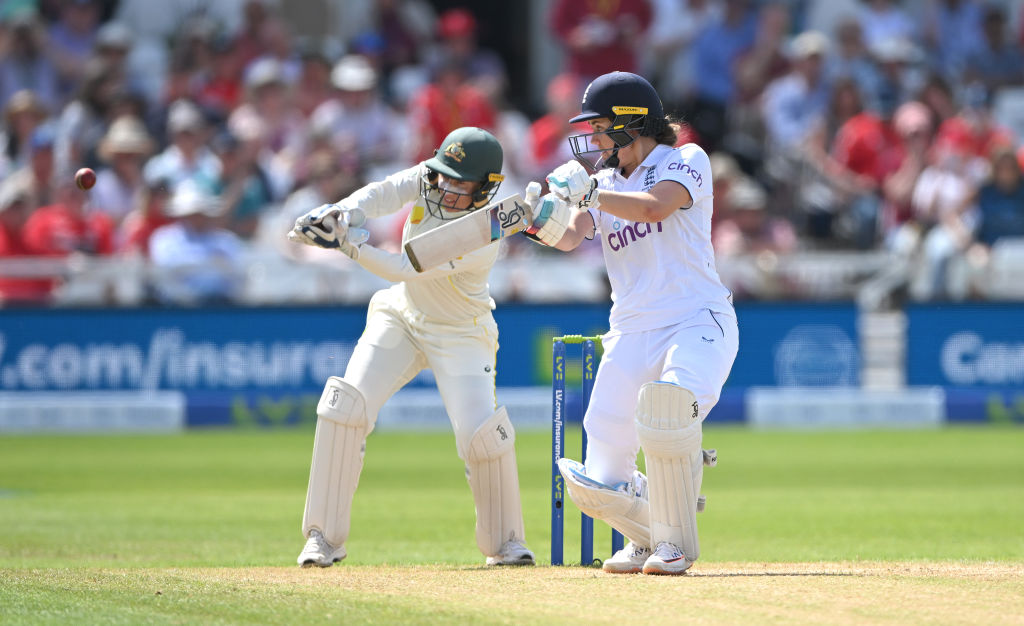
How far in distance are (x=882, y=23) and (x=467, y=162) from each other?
11.4 m

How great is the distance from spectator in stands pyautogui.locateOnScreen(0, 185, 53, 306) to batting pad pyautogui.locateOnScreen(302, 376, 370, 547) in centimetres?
746

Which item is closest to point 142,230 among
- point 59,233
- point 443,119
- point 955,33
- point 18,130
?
point 59,233

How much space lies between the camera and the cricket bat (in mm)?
5465

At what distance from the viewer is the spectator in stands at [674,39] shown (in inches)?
627

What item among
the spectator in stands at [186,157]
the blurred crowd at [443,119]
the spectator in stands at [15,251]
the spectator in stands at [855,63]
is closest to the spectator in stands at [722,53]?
the blurred crowd at [443,119]

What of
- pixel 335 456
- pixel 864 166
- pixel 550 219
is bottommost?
pixel 335 456

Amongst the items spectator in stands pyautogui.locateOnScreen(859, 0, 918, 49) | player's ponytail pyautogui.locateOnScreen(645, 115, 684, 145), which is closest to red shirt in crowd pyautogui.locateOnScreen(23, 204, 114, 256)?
spectator in stands pyautogui.locateOnScreen(859, 0, 918, 49)

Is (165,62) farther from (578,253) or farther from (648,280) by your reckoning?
(648,280)

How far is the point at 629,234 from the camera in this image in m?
5.67

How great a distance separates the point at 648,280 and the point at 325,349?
766cm

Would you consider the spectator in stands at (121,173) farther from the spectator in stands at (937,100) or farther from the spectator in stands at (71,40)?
the spectator in stands at (937,100)

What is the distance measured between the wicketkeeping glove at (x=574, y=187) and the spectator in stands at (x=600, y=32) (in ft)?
32.4

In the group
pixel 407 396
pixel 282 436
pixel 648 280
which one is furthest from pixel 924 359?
pixel 648 280

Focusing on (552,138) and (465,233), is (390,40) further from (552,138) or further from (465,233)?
(465,233)
